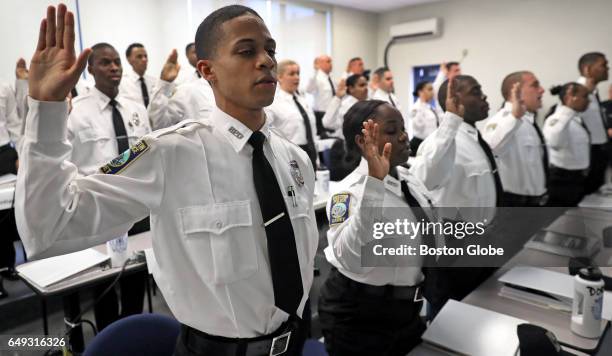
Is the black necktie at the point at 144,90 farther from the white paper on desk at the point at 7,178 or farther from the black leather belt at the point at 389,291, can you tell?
the black leather belt at the point at 389,291

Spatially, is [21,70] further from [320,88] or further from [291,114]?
[320,88]

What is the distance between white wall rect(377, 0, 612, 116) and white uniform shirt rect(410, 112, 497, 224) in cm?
573

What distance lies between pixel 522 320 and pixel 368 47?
27.3 feet

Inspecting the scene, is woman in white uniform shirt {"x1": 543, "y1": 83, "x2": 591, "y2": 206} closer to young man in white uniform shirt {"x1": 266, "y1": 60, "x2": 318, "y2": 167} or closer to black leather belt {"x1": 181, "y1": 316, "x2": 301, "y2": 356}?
young man in white uniform shirt {"x1": 266, "y1": 60, "x2": 318, "y2": 167}

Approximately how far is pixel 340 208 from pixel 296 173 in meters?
0.37

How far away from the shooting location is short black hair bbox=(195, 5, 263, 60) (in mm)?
1002

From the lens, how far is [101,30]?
16.9 ft

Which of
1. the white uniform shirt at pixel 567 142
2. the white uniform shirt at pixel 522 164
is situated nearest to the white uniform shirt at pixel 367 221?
the white uniform shirt at pixel 522 164

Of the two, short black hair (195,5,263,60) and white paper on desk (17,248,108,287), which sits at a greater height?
short black hair (195,5,263,60)

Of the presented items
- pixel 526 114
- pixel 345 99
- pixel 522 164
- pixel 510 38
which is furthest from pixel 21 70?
pixel 510 38

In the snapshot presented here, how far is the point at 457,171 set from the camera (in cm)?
232

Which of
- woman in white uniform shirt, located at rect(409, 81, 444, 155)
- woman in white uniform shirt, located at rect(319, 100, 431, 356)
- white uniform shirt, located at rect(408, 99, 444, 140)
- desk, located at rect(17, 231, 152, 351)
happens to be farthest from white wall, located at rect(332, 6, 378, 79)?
woman in white uniform shirt, located at rect(319, 100, 431, 356)

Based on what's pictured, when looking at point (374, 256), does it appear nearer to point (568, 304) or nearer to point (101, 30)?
point (568, 304)

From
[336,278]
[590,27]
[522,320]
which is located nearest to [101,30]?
[336,278]
